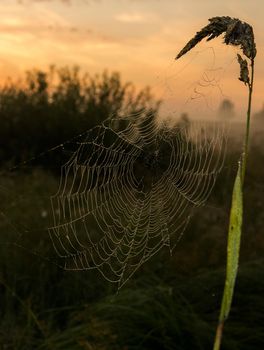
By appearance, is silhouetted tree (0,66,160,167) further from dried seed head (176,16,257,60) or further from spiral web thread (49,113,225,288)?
dried seed head (176,16,257,60)

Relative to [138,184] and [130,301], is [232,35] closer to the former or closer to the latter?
[138,184]

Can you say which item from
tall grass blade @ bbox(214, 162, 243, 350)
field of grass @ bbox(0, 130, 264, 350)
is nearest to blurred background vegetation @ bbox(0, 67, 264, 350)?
field of grass @ bbox(0, 130, 264, 350)

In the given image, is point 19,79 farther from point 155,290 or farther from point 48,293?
point 155,290

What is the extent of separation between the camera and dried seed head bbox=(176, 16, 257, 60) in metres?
0.86

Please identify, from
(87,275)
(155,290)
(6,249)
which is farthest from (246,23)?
(6,249)

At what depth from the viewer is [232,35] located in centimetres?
88

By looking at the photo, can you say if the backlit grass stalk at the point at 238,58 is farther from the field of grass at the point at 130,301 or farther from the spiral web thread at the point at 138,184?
the field of grass at the point at 130,301

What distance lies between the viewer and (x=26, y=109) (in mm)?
11219

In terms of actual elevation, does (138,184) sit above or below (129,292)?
above

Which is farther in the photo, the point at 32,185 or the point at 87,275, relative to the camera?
the point at 32,185

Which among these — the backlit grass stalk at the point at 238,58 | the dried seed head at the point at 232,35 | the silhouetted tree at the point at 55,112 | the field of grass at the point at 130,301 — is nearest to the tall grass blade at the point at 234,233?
the backlit grass stalk at the point at 238,58

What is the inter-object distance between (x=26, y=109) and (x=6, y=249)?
256 inches

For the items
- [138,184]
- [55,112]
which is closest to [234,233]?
[138,184]

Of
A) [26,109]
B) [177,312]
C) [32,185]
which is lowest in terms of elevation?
[177,312]
